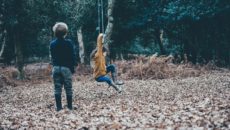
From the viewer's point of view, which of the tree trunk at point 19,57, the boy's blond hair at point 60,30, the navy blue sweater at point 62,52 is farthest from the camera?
the tree trunk at point 19,57

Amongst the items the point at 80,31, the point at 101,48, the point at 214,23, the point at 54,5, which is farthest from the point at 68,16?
the point at 101,48

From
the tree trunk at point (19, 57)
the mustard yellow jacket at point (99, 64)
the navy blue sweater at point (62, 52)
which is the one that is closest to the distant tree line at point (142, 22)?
the tree trunk at point (19, 57)

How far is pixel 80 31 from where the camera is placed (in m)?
31.0

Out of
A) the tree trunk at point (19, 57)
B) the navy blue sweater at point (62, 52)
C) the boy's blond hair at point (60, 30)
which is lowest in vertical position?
the tree trunk at point (19, 57)

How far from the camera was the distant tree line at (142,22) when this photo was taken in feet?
73.7

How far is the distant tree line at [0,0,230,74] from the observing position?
73.7ft

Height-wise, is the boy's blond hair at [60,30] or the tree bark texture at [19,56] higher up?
the boy's blond hair at [60,30]

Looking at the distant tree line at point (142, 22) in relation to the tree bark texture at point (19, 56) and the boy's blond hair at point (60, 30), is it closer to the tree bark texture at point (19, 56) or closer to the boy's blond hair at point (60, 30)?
the tree bark texture at point (19, 56)

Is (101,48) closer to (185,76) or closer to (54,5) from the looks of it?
(185,76)

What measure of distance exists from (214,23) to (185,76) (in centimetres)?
599

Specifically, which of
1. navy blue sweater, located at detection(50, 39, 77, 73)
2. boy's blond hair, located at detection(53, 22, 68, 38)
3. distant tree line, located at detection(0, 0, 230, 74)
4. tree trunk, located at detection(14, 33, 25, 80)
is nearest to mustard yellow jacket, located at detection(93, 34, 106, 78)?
navy blue sweater, located at detection(50, 39, 77, 73)

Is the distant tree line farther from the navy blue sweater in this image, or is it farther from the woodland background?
the navy blue sweater

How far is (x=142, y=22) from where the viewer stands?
2608 cm

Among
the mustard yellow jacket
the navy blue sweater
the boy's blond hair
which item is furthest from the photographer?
the mustard yellow jacket
